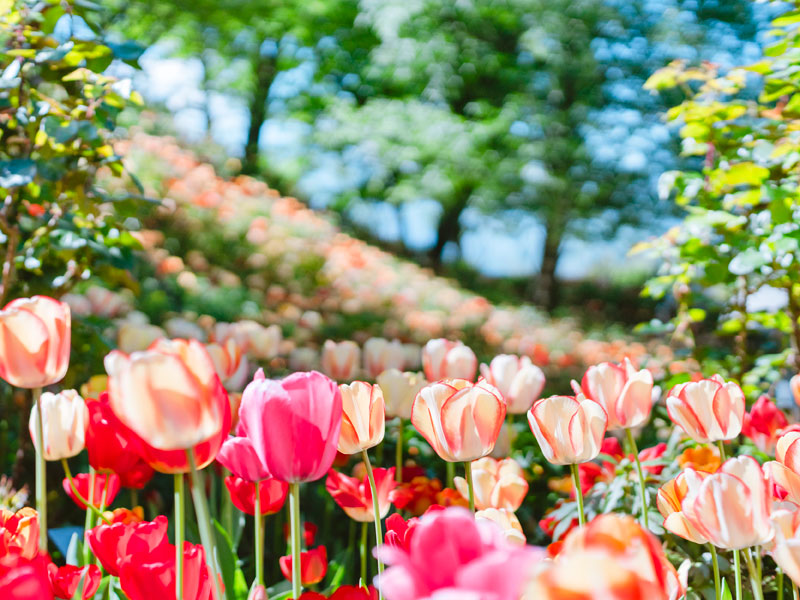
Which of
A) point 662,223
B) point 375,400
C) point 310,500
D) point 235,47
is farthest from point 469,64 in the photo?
point 375,400

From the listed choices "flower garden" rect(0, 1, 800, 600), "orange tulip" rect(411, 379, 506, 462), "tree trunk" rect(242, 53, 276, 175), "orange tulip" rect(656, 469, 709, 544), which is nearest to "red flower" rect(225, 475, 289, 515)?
"flower garden" rect(0, 1, 800, 600)

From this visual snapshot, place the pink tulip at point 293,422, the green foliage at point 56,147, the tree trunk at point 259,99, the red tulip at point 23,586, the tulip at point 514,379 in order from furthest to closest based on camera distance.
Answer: the tree trunk at point 259,99 < the green foliage at point 56,147 < the tulip at point 514,379 < the pink tulip at point 293,422 < the red tulip at point 23,586

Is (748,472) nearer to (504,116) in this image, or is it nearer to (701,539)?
(701,539)

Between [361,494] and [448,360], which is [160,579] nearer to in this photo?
[361,494]

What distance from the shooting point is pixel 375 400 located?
2.81 ft

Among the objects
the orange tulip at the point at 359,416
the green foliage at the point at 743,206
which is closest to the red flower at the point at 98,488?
the orange tulip at the point at 359,416

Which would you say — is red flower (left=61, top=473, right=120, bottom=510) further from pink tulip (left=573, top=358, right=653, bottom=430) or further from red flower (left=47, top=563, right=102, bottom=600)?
pink tulip (left=573, top=358, right=653, bottom=430)

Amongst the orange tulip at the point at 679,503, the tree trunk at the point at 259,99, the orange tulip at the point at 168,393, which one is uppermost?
the tree trunk at the point at 259,99

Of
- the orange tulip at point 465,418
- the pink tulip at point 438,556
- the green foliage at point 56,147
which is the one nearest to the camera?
the pink tulip at point 438,556

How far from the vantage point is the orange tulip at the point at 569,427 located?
861 mm

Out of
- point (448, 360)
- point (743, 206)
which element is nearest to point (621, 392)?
point (448, 360)

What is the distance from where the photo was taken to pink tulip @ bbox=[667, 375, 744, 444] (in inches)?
37.2

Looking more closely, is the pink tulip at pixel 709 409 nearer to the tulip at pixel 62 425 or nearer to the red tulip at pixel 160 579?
the red tulip at pixel 160 579

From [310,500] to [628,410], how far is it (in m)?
1.11
